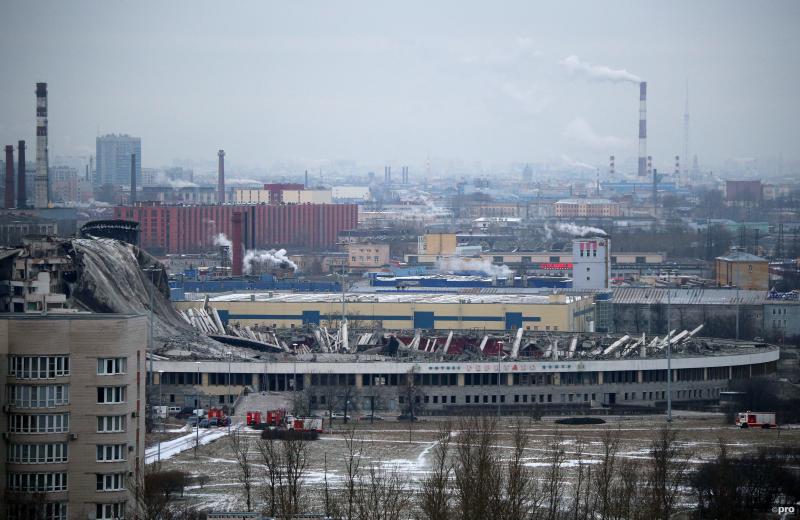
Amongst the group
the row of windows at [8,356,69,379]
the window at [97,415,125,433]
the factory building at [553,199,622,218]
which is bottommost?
the window at [97,415,125,433]

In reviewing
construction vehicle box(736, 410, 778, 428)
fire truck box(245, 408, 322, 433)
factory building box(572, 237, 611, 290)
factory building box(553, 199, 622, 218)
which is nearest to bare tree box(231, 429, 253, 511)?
fire truck box(245, 408, 322, 433)

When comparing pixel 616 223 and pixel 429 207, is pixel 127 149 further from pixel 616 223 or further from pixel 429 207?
pixel 616 223

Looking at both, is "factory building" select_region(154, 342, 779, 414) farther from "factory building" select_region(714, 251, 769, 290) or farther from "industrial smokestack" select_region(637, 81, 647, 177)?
"industrial smokestack" select_region(637, 81, 647, 177)

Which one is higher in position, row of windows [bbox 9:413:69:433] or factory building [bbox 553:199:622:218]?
factory building [bbox 553:199:622:218]

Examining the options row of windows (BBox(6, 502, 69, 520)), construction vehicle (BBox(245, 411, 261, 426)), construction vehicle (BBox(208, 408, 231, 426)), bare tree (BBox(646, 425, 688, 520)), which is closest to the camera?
row of windows (BBox(6, 502, 69, 520))

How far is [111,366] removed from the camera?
16406mm

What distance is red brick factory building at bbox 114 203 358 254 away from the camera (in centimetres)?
7756

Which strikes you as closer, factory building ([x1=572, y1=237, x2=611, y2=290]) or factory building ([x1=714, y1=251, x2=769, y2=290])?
factory building ([x1=572, y1=237, x2=611, y2=290])

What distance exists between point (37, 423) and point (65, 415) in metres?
0.27

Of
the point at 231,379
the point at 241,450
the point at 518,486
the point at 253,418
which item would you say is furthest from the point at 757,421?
the point at 518,486

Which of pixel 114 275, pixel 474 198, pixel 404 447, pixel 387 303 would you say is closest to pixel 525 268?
pixel 387 303

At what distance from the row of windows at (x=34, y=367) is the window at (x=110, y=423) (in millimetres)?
623

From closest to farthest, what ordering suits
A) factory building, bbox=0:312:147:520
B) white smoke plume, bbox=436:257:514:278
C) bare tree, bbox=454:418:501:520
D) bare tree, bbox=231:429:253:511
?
factory building, bbox=0:312:147:520, bare tree, bbox=454:418:501:520, bare tree, bbox=231:429:253:511, white smoke plume, bbox=436:257:514:278

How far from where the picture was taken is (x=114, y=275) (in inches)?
1453
